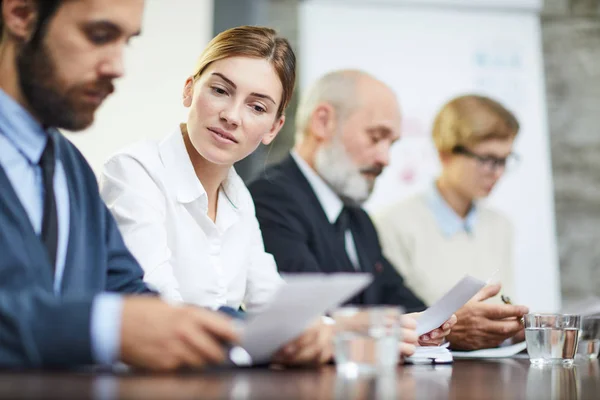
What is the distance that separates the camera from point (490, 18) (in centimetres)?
351

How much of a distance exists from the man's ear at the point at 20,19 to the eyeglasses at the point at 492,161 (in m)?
2.46

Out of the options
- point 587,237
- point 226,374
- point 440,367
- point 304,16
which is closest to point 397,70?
point 304,16

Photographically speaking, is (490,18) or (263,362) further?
(490,18)

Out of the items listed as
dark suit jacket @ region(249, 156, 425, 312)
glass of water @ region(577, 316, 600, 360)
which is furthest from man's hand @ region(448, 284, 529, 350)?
dark suit jacket @ region(249, 156, 425, 312)

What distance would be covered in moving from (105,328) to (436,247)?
98.1 inches

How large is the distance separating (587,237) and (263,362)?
9.40ft

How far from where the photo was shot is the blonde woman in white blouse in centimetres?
142

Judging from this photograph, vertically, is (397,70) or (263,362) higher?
(397,70)

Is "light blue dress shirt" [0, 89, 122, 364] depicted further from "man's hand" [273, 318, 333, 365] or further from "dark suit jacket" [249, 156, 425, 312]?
"dark suit jacket" [249, 156, 425, 312]

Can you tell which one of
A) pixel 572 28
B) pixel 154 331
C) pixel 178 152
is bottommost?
pixel 154 331

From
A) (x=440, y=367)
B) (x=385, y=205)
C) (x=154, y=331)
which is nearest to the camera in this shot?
(x=154, y=331)

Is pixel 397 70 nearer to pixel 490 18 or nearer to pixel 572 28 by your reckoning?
pixel 490 18

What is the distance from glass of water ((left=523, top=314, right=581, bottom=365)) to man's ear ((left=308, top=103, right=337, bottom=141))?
1.57 metres

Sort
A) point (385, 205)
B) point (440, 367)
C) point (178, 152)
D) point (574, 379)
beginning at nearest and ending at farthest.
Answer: point (574, 379) < point (440, 367) < point (178, 152) < point (385, 205)
